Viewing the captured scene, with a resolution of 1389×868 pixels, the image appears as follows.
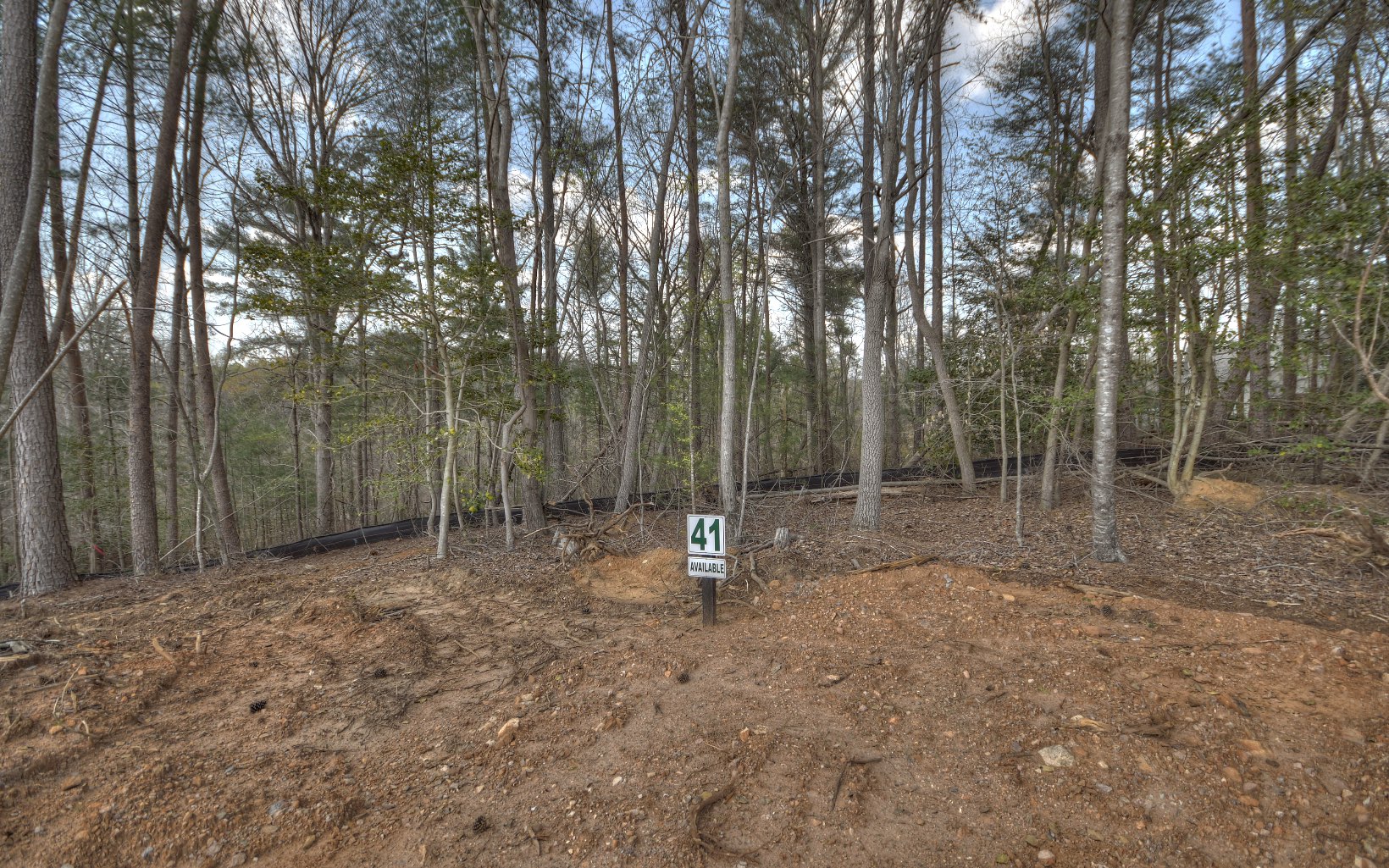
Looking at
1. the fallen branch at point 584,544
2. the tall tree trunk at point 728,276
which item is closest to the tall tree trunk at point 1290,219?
the tall tree trunk at point 728,276

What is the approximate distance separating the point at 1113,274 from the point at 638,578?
6.05 m

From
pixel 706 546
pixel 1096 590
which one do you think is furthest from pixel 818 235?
pixel 706 546

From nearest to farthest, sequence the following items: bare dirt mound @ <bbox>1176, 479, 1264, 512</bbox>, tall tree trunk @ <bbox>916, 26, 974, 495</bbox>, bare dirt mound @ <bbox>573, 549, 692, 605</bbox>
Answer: bare dirt mound @ <bbox>573, 549, 692, 605</bbox>
bare dirt mound @ <bbox>1176, 479, 1264, 512</bbox>
tall tree trunk @ <bbox>916, 26, 974, 495</bbox>

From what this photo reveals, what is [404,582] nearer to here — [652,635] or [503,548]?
[503,548]

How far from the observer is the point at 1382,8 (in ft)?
21.3

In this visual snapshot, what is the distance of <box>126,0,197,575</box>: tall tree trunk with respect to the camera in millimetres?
6914

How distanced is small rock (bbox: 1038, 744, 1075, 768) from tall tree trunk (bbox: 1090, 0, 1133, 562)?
401 cm

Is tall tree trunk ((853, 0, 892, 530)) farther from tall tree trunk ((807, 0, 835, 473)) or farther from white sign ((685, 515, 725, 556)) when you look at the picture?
white sign ((685, 515, 725, 556))

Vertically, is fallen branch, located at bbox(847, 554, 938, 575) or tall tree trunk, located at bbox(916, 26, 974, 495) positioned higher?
tall tree trunk, located at bbox(916, 26, 974, 495)

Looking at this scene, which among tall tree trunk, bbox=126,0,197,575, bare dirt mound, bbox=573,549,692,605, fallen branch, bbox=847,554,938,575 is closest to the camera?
fallen branch, bbox=847,554,938,575

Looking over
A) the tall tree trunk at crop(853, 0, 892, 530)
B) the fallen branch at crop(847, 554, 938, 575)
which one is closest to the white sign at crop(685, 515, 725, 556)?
the fallen branch at crop(847, 554, 938, 575)

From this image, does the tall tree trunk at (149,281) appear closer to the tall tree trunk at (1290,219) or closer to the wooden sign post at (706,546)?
the wooden sign post at (706,546)

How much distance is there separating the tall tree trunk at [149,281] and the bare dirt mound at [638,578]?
6377 mm

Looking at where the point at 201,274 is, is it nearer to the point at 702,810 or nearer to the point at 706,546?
the point at 706,546
